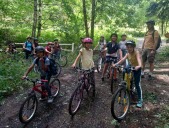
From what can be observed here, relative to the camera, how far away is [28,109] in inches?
232

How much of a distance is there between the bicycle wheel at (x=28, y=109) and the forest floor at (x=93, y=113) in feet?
0.45

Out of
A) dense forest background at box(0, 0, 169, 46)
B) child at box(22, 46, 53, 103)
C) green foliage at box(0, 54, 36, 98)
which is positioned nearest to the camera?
child at box(22, 46, 53, 103)

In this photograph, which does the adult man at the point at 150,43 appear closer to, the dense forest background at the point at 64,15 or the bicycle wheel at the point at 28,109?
the bicycle wheel at the point at 28,109

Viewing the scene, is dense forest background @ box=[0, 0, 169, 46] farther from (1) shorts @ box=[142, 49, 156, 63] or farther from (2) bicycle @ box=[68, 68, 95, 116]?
(2) bicycle @ box=[68, 68, 95, 116]

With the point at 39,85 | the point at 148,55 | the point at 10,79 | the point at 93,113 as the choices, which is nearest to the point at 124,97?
the point at 93,113

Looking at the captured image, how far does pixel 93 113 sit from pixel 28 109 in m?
1.70

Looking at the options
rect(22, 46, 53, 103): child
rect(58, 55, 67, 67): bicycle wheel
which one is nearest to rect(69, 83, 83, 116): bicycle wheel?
rect(22, 46, 53, 103): child

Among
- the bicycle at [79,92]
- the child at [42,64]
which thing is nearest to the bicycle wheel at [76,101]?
the bicycle at [79,92]

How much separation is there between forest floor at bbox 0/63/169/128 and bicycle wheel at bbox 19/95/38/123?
14 cm

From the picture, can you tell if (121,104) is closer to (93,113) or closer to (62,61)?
(93,113)

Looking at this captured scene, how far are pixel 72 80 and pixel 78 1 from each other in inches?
476

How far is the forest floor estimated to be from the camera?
5688 mm

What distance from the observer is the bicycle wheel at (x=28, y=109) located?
564 cm

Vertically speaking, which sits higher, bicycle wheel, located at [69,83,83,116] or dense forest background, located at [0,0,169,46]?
dense forest background, located at [0,0,169,46]
